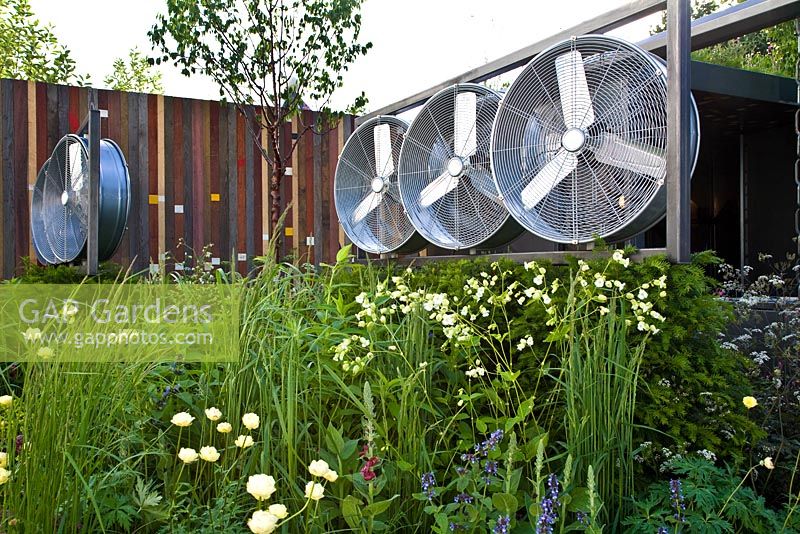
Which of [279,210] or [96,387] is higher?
[279,210]

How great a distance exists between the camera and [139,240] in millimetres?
6625

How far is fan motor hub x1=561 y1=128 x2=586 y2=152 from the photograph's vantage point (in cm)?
292

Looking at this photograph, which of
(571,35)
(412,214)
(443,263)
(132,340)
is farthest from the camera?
(412,214)

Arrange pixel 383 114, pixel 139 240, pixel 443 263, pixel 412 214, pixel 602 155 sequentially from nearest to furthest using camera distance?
1. pixel 602 155
2. pixel 443 263
3. pixel 412 214
4. pixel 383 114
5. pixel 139 240

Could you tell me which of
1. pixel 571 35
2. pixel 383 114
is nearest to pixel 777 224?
pixel 383 114

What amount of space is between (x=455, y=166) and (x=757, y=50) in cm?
1218

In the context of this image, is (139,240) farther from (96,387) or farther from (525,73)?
(96,387)

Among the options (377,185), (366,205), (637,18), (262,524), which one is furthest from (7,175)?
(262,524)

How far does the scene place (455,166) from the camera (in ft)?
12.4

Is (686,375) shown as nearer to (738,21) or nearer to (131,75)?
(738,21)

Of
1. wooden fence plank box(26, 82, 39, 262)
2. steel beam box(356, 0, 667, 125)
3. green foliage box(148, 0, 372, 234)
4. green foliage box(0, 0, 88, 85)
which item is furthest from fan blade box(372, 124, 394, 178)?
green foliage box(0, 0, 88, 85)

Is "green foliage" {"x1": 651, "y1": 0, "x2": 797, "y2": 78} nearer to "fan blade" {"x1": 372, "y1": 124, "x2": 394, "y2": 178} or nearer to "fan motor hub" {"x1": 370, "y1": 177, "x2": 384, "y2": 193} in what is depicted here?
"fan blade" {"x1": 372, "y1": 124, "x2": 394, "y2": 178}

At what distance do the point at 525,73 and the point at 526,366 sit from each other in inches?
55.5

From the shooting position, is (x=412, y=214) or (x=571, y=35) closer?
(x=571, y=35)
